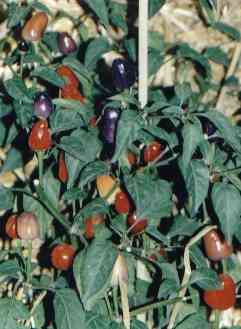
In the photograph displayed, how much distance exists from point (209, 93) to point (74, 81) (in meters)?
0.45

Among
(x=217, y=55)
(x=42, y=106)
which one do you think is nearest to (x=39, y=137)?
(x=42, y=106)

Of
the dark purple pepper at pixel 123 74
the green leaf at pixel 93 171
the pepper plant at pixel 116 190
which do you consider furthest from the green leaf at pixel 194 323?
the dark purple pepper at pixel 123 74

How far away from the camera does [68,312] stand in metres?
1.24

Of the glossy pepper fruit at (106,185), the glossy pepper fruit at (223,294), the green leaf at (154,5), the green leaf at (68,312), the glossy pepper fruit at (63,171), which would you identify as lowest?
the glossy pepper fruit at (223,294)

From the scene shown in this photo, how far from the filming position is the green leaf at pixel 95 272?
3.84 ft

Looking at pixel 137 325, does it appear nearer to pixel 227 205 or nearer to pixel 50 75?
pixel 227 205

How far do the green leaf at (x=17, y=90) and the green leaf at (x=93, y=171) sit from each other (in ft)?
0.57

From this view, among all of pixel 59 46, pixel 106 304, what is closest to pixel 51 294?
pixel 106 304

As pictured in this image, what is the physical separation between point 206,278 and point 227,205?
16 cm

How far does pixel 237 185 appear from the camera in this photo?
1.22m

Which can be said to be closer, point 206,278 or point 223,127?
point 223,127

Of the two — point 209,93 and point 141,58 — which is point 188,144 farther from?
point 209,93

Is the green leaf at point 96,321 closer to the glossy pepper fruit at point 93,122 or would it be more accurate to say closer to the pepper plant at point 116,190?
the pepper plant at point 116,190

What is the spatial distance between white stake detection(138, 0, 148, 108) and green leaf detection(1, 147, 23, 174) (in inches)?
14.7
